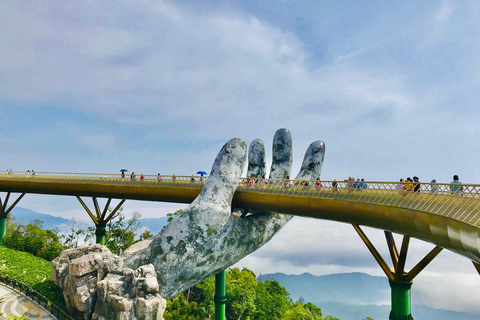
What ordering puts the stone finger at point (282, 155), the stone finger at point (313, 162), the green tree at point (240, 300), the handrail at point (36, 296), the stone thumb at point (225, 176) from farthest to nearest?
1. the green tree at point (240, 300)
2. the stone finger at point (282, 155)
3. the stone finger at point (313, 162)
4. the stone thumb at point (225, 176)
5. the handrail at point (36, 296)

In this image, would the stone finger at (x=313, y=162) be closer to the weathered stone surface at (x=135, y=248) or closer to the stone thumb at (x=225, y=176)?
the stone thumb at (x=225, y=176)

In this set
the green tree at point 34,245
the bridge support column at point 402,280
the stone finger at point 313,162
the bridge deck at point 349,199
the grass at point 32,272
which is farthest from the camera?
the green tree at point 34,245

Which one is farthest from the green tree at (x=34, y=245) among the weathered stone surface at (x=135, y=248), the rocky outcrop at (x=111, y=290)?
the rocky outcrop at (x=111, y=290)

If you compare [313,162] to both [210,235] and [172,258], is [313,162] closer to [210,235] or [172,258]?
[210,235]

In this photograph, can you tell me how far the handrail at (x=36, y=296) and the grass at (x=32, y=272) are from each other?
1.16 ft

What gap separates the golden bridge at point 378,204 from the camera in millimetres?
13320

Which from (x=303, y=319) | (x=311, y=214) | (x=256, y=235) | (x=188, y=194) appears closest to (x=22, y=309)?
(x=188, y=194)

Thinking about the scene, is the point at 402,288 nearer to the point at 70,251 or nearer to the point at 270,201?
the point at 270,201

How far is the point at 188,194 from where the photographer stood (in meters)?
29.4

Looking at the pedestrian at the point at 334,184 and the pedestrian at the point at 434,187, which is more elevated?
the pedestrian at the point at 334,184

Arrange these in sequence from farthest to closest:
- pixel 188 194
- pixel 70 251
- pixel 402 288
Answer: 1. pixel 188 194
2. pixel 70 251
3. pixel 402 288

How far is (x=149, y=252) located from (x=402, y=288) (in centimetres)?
1594

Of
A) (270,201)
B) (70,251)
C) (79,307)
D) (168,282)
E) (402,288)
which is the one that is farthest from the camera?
(70,251)

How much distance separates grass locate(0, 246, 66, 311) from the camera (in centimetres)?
2655
